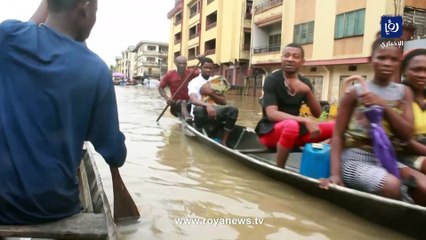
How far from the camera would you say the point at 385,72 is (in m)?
3.02

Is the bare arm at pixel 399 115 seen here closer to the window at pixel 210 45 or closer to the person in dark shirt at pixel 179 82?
the person in dark shirt at pixel 179 82

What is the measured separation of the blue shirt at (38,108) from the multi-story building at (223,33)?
2374cm

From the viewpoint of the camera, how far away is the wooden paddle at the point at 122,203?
8.64 feet

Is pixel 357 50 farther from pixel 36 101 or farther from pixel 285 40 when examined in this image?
pixel 36 101

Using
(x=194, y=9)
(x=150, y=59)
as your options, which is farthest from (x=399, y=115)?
(x=150, y=59)

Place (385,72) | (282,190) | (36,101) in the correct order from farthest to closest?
1. (282,190)
2. (385,72)
3. (36,101)

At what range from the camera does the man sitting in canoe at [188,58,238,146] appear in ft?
20.5

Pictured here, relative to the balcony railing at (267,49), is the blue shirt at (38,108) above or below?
below

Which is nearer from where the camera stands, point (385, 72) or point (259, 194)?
point (385, 72)

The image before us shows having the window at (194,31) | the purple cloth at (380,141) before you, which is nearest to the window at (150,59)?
the window at (194,31)

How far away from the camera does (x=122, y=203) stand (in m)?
2.92

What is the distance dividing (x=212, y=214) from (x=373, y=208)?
1293 mm

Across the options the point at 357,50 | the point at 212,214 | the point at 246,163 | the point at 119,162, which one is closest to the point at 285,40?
the point at 357,50

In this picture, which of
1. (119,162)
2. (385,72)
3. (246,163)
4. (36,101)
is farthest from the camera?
(246,163)
